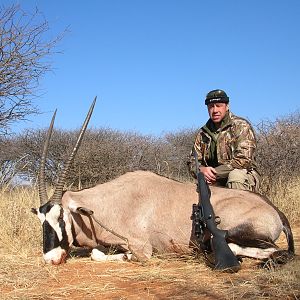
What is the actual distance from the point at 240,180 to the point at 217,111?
0.85 meters

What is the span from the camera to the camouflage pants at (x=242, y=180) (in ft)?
15.6

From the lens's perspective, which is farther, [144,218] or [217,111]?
[217,111]

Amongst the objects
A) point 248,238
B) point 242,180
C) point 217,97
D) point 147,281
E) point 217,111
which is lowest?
point 147,281

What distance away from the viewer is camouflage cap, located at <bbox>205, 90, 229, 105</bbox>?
5.17 m

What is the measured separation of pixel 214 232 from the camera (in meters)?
3.58

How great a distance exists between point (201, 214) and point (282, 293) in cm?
124

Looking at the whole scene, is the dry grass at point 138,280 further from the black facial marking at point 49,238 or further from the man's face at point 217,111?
the man's face at point 217,111

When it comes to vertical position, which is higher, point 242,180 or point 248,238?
point 242,180

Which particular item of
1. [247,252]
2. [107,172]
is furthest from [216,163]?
[107,172]

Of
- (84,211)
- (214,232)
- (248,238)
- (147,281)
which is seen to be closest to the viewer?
(147,281)

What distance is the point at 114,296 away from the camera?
3.01m

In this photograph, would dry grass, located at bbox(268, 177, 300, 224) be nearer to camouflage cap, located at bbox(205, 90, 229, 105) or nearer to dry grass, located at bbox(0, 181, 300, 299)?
dry grass, located at bbox(0, 181, 300, 299)

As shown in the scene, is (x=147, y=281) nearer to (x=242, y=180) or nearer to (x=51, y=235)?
(x=51, y=235)

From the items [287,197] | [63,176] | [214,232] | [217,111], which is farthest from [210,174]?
[287,197]
